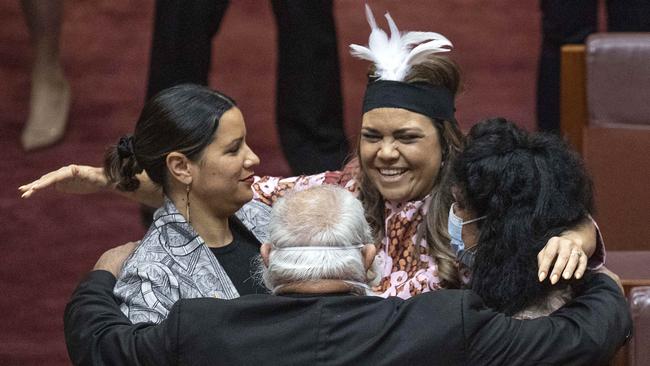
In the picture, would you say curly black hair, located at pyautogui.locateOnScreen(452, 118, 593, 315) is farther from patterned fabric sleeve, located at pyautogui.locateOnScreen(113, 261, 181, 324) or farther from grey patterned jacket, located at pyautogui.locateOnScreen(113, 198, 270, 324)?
patterned fabric sleeve, located at pyautogui.locateOnScreen(113, 261, 181, 324)

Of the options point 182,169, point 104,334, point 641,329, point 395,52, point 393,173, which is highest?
point 395,52

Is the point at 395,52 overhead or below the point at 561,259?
overhead

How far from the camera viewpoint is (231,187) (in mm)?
3049

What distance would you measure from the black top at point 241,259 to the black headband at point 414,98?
441 mm

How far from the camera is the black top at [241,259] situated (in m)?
3.02

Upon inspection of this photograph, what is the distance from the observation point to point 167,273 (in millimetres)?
2883

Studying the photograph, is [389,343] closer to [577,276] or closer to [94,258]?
[577,276]

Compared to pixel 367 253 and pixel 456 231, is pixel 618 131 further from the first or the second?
pixel 367 253

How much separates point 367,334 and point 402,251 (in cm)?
79

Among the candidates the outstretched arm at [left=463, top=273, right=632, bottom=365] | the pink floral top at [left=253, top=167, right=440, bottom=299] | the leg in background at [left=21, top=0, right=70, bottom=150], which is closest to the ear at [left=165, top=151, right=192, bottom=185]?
the pink floral top at [left=253, top=167, right=440, bottom=299]

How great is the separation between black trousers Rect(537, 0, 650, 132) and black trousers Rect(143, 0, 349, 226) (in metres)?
0.72

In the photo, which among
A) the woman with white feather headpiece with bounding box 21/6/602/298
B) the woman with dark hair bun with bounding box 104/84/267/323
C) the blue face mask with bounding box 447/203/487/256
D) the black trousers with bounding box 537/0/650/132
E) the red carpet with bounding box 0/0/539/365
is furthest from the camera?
the red carpet with bounding box 0/0/539/365

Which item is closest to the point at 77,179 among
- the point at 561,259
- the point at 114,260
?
the point at 114,260

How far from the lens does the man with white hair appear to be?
2.46m
